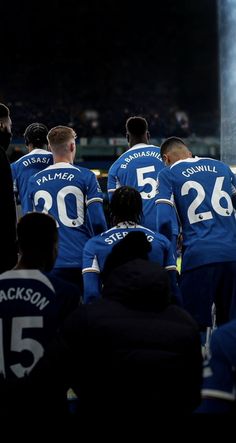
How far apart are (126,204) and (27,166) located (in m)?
1.70

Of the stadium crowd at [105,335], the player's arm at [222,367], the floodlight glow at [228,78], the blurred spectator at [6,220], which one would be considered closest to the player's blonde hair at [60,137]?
the stadium crowd at [105,335]

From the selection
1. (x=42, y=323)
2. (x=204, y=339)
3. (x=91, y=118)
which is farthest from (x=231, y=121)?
(x=91, y=118)

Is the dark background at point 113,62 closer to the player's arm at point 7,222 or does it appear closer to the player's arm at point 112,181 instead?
the player's arm at point 112,181

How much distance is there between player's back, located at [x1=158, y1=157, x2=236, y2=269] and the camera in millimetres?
5113

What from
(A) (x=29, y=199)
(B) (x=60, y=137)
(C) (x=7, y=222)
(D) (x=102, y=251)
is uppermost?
(B) (x=60, y=137)

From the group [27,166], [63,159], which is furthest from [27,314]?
[27,166]

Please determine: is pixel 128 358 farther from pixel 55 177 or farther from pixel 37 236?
pixel 55 177

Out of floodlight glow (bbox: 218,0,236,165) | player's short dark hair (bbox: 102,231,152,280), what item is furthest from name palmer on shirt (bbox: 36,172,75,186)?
floodlight glow (bbox: 218,0,236,165)

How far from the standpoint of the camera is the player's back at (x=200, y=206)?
511cm

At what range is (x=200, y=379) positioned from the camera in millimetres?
2639

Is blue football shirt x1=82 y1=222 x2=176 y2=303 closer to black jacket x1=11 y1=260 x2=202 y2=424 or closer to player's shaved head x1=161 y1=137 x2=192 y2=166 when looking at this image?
player's shaved head x1=161 y1=137 x2=192 y2=166

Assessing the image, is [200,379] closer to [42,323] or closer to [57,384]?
[57,384]

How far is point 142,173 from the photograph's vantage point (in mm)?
6059

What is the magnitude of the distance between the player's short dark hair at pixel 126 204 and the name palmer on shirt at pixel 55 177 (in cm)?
82
